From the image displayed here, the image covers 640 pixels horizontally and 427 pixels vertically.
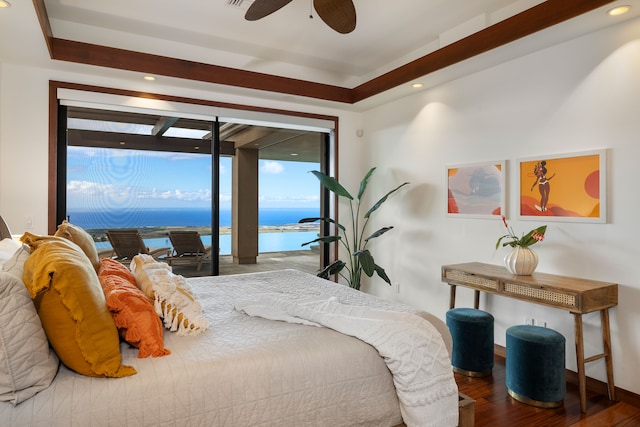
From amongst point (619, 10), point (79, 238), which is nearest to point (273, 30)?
point (79, 238)

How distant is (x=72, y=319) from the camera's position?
126 centimetres

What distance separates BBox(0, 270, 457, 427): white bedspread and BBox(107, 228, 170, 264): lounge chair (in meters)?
2.43

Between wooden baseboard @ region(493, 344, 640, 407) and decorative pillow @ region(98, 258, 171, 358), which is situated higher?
decorative pillow @ region(98, 258, 171, 358)

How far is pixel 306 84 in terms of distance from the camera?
163 inches

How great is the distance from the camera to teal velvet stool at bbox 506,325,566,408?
2314 mm

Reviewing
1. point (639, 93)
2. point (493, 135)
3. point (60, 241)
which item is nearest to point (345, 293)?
point (60, 241)

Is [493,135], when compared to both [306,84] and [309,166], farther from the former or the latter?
[309,166]

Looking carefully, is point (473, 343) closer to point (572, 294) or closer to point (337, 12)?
point (572, 294)

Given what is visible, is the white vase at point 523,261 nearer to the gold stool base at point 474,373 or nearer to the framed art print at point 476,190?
the framed art print at point 476,190

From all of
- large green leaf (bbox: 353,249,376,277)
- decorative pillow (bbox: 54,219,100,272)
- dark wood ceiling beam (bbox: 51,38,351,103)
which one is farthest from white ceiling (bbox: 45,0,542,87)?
large green leaf (bbox: 353,249,376,277)

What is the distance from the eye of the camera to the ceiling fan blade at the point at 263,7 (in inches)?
89.8

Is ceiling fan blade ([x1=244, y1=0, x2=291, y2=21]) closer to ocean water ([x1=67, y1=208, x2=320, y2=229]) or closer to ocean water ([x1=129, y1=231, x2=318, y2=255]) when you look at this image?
ocean water ([x1=67, y1=208, x2=320, y2=229])

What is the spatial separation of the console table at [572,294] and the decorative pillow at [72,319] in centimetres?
233

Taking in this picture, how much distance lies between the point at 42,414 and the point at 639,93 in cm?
332
